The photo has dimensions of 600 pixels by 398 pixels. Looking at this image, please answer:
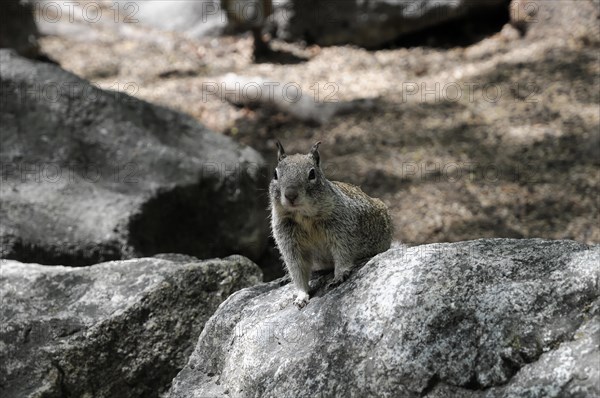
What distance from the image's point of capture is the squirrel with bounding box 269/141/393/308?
396 centimetres

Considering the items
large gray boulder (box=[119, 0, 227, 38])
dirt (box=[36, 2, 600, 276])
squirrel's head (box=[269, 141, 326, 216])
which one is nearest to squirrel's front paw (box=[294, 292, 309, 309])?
squirrel's head (box=[269, 141, 326, 216])

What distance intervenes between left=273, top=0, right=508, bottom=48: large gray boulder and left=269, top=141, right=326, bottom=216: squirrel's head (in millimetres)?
7252

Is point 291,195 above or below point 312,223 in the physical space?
above

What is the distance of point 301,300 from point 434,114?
6.04 meters

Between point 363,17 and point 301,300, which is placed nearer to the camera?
point 301,300

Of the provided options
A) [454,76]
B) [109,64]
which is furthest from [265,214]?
[109,64]

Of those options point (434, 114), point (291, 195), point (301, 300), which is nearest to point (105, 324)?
point (301, 300)

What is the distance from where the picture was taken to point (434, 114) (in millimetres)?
9414

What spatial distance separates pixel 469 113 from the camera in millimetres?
9266

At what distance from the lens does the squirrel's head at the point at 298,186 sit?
12.8 feet

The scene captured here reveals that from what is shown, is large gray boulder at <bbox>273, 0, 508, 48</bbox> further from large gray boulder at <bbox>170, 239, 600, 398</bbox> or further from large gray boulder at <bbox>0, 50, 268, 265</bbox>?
large gray boulder at <bbox>170, 239, 600, 398</bbox>

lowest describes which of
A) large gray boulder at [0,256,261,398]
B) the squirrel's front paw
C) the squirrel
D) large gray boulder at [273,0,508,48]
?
large gray boulder at [0,256,261,398]

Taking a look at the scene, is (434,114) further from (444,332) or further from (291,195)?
(444,332)

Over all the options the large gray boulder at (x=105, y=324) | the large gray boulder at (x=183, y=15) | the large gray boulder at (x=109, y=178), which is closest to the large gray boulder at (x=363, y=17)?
the large gray boulder at (x=183, y=15)
